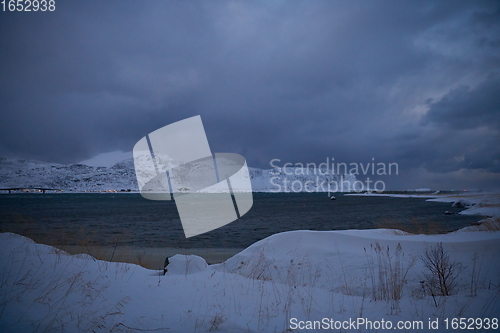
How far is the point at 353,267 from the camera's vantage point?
8.61m

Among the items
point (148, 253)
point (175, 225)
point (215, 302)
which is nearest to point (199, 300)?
point (215, 302)

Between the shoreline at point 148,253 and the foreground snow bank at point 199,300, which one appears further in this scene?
Answer: the shoreline at point 148,253

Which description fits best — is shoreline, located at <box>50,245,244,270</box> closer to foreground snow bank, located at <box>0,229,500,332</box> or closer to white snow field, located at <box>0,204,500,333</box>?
foreground snow bank, located at <box>0,229,500,332</box>

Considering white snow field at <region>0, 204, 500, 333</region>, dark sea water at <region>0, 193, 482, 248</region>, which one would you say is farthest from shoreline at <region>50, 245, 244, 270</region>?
white snow field at <region>0, 204, 500, 333</region>

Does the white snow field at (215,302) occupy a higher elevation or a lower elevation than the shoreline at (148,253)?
higher

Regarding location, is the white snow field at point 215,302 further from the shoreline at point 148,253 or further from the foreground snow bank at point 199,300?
the shoreline at point 148,253

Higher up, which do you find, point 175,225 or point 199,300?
point 199,300

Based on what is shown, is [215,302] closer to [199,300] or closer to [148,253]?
[199,300]

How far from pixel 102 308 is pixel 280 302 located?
116 inches

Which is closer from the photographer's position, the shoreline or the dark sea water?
the shoreline

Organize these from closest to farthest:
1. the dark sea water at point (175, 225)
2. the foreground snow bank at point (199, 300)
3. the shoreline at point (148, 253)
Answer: the foreground snow bank at point (199, 300) < the shoreline at point (148, 253) < the dark sea water at point (175, 225)

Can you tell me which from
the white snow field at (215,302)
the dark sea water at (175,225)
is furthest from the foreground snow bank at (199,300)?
the dark sea water at (175,225)

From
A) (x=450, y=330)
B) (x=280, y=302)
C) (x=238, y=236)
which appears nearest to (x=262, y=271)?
(x=280, y=302)

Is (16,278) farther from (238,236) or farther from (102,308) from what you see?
(238,236)
